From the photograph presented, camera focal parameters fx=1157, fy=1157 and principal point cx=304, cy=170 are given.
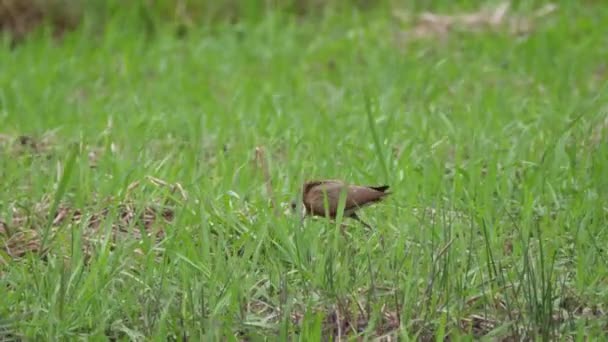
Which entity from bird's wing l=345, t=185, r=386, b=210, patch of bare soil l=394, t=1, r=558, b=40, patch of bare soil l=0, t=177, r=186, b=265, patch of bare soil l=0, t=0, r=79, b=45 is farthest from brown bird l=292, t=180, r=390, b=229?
patch of bare soil l=0, t=0, r=79, b=45

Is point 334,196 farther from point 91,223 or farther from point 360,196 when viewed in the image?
point 91,223

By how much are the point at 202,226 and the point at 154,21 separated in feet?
13.6

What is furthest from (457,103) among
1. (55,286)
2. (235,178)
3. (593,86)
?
(55,286)

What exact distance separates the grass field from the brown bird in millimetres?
89

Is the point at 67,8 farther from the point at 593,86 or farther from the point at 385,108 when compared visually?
the point at 593,86

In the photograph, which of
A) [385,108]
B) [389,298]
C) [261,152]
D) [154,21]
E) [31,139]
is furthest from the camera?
[154,21]

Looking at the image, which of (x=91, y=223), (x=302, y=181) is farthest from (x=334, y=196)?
(x=91, y=223)

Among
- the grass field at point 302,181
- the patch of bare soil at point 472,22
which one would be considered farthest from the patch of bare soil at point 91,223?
the patch of bare soil at point 472,22

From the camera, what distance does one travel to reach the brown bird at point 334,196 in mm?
3783

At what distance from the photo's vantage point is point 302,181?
4.31 meters

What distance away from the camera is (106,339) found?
3.29 m

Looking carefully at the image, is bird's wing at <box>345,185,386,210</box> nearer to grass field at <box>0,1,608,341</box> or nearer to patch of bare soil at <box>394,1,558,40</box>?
grass field at <box>0,1,608,341</box>

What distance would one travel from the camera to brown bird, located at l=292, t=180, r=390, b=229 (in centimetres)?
378

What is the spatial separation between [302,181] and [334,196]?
536 millimetres
